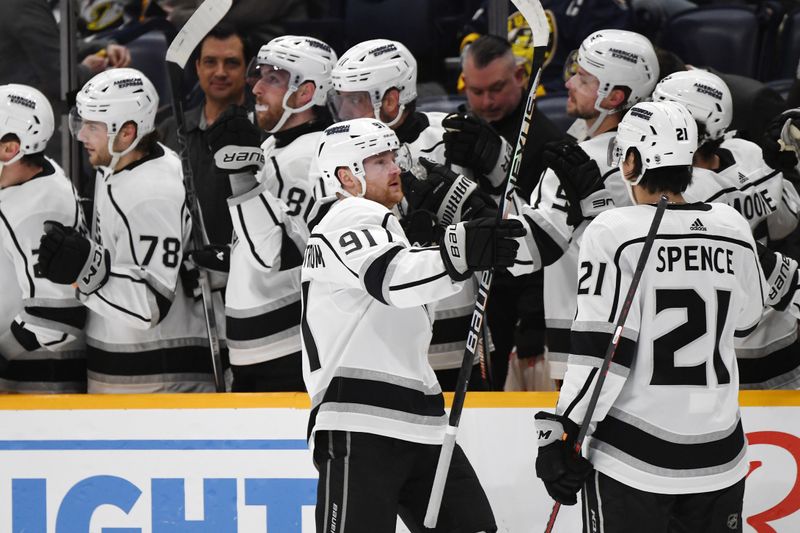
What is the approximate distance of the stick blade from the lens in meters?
3.51

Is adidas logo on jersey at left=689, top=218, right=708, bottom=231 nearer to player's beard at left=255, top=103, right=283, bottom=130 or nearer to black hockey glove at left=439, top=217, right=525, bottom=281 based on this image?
black hockey glove at left=439, top=217, right=525, bottom=281

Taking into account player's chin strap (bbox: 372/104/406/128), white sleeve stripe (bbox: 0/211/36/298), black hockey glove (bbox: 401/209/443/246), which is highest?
player's chin strap (bbox: 372/104/406/128)

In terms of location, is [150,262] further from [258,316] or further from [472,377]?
[472,377]

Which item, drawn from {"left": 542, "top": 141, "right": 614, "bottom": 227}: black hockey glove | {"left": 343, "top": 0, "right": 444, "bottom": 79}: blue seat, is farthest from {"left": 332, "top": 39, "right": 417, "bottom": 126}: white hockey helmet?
{"left": 343, "top": 0, "right": 444, "bottom": 79}: blue seat

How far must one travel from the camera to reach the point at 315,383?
2.79 meters

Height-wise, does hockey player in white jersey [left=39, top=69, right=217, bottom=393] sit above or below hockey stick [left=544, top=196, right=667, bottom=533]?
below

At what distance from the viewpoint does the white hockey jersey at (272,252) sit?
3396 millimetres

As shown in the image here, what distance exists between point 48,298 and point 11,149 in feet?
1.48

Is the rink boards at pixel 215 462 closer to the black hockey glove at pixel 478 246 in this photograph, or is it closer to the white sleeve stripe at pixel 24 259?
the white sleeve stripe at pixel 24 259

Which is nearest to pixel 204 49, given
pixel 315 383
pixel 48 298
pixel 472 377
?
pixel 48 298

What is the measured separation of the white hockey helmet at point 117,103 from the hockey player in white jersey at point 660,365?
1577 mm

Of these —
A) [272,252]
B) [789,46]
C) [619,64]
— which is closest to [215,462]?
[272,252]

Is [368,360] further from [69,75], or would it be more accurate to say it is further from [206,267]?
[69,75]

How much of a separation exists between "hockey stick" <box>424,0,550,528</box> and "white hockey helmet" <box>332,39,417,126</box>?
2.43 feet
